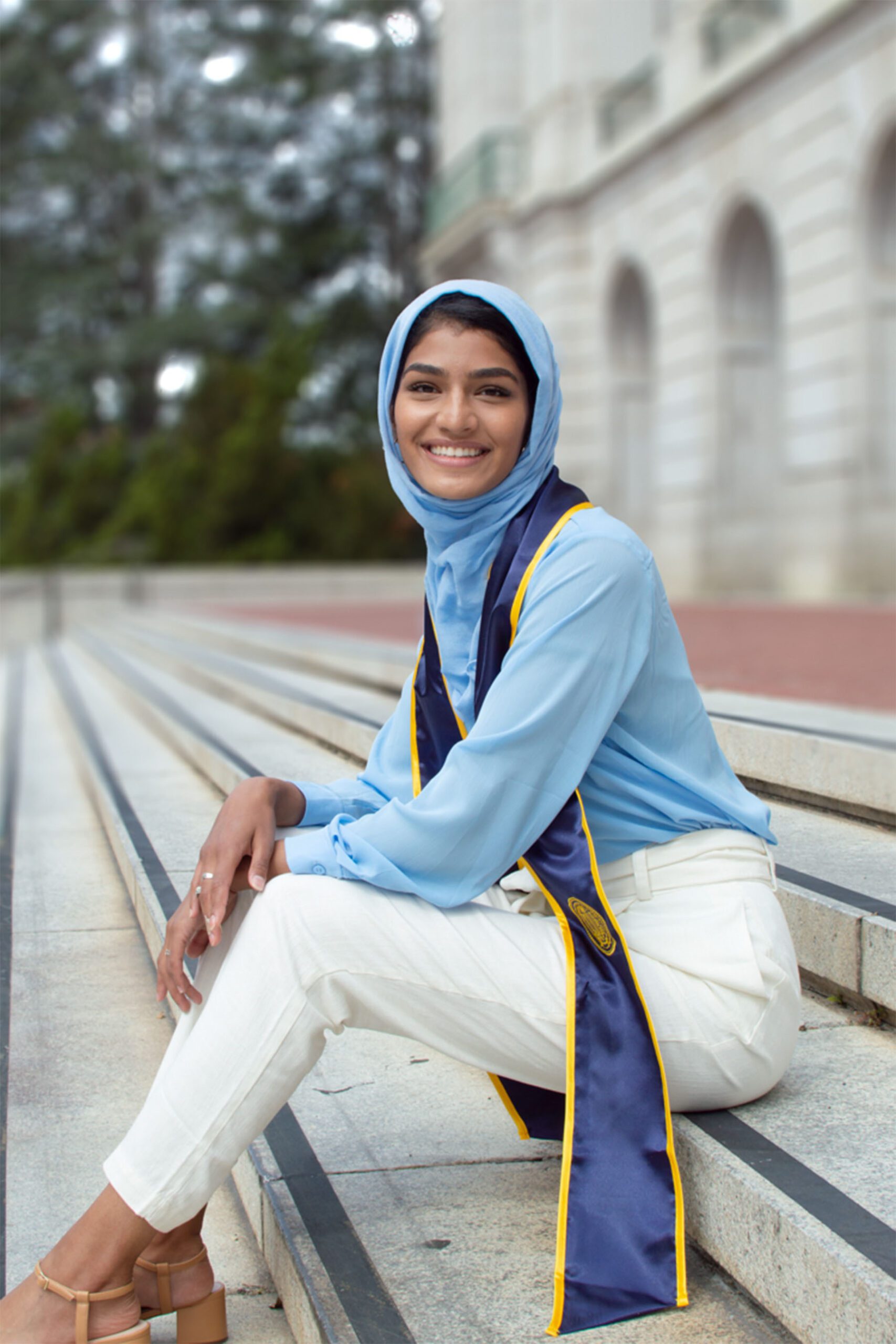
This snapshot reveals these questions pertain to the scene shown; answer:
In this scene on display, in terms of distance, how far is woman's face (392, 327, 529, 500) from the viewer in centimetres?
219

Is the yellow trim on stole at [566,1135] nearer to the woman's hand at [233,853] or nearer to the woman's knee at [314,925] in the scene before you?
the woman's knee at [314,925]

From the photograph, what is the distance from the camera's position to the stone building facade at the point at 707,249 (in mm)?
13414

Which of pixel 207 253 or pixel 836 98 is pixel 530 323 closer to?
pixel 836 98

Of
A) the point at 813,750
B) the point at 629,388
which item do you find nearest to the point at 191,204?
the point at 629,388

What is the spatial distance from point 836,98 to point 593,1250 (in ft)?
44.2

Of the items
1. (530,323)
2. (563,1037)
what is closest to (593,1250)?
(563,1037)

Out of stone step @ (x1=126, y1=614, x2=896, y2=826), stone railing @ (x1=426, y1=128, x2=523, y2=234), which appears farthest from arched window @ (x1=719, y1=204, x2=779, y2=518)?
stone step @ (x1=126, y1=614, x2=896, y2=826)

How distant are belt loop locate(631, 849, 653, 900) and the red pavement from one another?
2975mm

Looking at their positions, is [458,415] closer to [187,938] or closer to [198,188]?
[187,938]

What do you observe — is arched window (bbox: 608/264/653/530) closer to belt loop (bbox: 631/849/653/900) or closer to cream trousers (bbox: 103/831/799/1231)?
belt loop (bbox: 631/849/653/900)

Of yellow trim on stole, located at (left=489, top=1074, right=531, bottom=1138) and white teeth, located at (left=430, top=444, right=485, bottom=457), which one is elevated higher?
white teeth, located at (left=430, top=444, right=485, bottom=457)

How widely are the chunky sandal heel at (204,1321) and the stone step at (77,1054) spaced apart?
50mm

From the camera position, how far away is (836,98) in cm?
1334

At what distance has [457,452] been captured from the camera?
2.22 meters
